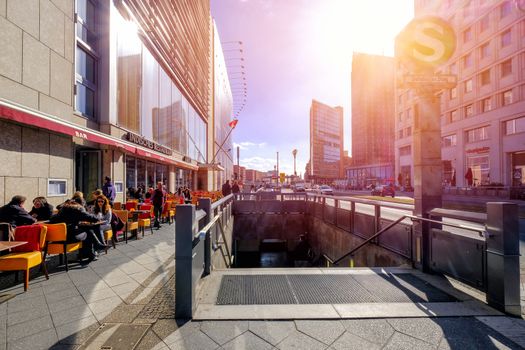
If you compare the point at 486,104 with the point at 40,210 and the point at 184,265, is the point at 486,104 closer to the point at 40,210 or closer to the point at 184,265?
the point at 184,265

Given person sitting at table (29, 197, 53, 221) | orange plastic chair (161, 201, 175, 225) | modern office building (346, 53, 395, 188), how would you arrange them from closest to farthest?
person sitting at table (29, 197, 53, 221), orange plastic chair (161, 201, 175, 225), modern office building (346, 53, 395, 188)

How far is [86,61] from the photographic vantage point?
10.8m

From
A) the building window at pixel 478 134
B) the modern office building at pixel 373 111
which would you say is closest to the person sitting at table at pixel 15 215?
the building window at pixel 478 134

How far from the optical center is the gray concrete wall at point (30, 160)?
6.84 m

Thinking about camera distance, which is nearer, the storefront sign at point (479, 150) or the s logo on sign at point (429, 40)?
the s logo on sign at point (429, 40)

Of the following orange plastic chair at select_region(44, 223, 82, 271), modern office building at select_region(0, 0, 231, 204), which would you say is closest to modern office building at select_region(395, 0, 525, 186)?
modern office building at select_region(0, 0, 231, 204)

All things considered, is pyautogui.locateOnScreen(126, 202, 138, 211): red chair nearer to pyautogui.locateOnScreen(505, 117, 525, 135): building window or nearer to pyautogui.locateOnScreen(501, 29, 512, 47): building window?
pyautogui.locateOnScreen(505, 117, 525, 135): building window

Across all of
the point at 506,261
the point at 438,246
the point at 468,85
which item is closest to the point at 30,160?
the point at 438,246

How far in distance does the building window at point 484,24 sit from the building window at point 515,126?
12.3 metres

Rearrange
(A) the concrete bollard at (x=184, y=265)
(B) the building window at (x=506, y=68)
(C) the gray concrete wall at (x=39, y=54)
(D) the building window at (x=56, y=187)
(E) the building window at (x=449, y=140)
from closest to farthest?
1. (A) the concrete bollard at (x=184, y=265)
2. (C) the gray concrete wall at (x=39, y=54)
3. (D) the building window at (x=56, y=187)
4. (B) the building window at (x=506, y=68)
5. (E) the building window at (x=449, y=140)

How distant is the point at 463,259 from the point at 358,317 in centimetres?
213

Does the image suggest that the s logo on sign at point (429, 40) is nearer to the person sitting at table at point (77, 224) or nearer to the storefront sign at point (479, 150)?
the person sitting at table at point (77, 224)

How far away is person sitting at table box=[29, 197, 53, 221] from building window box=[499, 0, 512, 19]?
4238 centimetres

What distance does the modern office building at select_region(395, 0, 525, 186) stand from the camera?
2609cm
